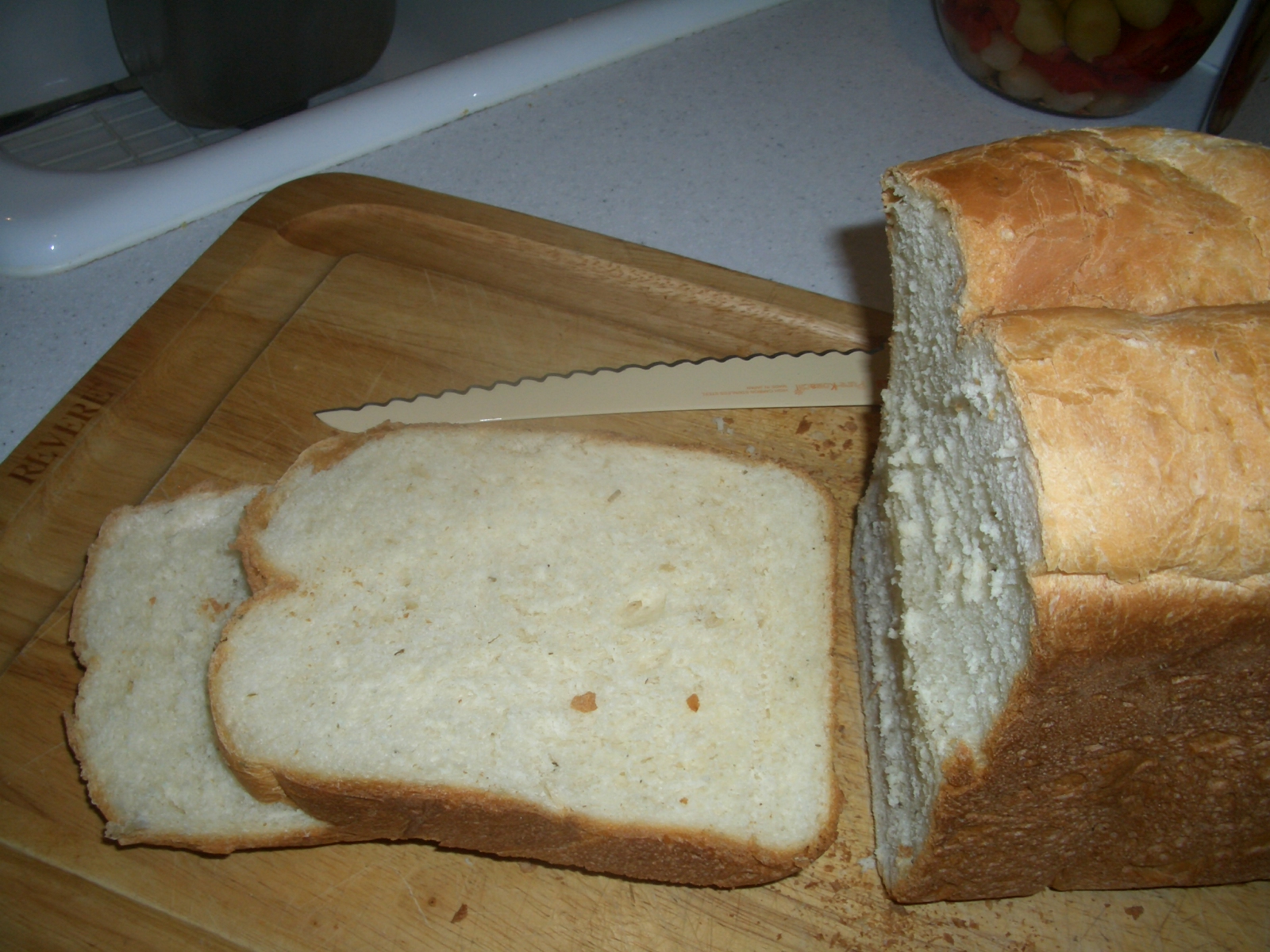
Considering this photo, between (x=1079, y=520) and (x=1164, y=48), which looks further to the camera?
(x=1164, y=48)

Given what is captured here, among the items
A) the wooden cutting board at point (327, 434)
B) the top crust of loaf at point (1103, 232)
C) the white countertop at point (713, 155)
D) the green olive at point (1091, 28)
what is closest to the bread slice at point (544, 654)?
the wooden cutting board at point (327, 434)

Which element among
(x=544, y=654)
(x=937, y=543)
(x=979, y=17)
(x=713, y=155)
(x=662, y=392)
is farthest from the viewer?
(x=713, y=155)

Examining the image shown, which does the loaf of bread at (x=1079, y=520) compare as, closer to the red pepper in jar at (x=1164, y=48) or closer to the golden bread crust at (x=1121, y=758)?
the golden bread crust at (x=1121, y=758)

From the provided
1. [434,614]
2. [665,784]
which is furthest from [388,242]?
[665,784]

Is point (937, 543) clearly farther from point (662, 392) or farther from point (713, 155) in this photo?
point (713, 155)

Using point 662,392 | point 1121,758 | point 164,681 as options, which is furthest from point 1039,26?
point 164,681
